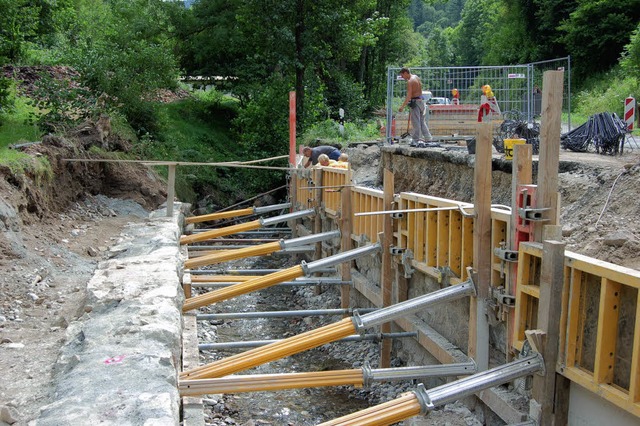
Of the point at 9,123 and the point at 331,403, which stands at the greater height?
the point at 9,123

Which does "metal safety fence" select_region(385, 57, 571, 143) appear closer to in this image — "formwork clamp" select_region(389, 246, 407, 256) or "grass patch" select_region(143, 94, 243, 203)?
"grass patch" select_region(143, 94, 243, 203)

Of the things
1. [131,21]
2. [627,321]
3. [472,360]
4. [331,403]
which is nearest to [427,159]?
[331,403]

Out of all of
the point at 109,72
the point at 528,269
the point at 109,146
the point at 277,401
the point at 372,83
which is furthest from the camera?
the point at 372,83

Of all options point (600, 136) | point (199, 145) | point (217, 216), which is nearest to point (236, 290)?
point (217, 216)

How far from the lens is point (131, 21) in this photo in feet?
91.2

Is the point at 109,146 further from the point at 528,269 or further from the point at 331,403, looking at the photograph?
the point at 528,269

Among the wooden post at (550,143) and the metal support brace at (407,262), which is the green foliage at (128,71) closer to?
the metal support brace at (407,262)

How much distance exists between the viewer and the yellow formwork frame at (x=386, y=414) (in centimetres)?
532

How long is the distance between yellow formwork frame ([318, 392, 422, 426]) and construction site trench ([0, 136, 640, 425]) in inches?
49.9

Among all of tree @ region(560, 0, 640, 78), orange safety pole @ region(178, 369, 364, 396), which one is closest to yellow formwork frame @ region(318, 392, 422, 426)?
orange safety pole @ region(178, 369, 364, 396)

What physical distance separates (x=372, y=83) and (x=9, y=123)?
2885 centimetres

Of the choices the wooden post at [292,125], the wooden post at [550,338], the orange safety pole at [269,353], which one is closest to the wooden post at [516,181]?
the wooden post at [550,338]

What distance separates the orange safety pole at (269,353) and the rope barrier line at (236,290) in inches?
82.1

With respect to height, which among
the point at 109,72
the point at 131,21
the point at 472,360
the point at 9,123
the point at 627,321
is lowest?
the point at 472,360
